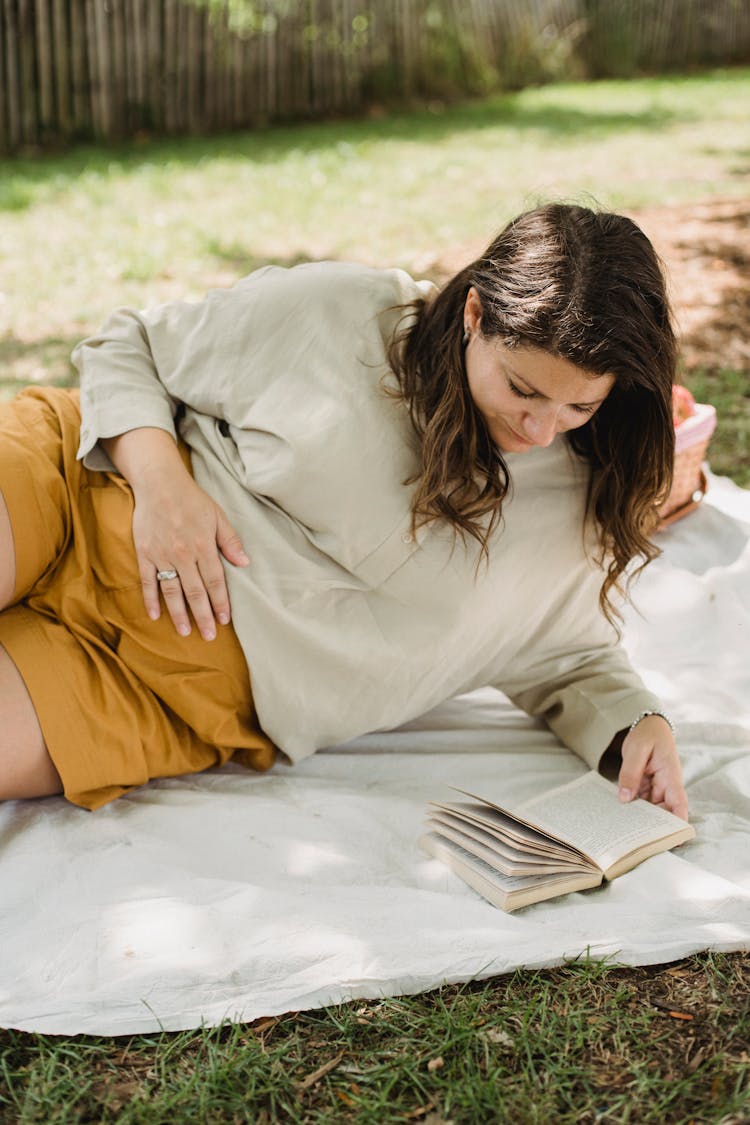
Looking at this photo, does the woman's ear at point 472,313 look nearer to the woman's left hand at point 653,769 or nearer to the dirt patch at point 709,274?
the woman's left hand at point 653,769

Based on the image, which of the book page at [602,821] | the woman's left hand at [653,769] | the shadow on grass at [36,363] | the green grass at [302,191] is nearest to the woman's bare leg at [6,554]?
the book page at [602,821]

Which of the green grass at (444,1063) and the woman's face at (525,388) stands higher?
the woman's face at (525,388)

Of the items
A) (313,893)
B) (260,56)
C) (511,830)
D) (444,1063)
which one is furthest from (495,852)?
(260,56)

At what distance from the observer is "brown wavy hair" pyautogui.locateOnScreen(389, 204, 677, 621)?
199 centimetres

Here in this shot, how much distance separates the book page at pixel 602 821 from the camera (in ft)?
7.17

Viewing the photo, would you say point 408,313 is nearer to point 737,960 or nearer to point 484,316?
point 484,316

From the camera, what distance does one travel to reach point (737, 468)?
156 inches

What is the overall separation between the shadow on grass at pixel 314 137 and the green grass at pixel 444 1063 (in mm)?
6600

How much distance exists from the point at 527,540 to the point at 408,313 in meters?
0.53

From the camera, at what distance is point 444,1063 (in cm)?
176

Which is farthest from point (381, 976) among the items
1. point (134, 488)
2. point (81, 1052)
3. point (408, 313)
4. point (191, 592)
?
point (408, 313)

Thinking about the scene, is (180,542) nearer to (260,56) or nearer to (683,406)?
(683,406)

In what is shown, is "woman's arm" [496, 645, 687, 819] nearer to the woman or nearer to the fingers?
the woman

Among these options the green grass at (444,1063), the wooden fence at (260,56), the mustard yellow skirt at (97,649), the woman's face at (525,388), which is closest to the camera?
the green grass at (444,1063)
